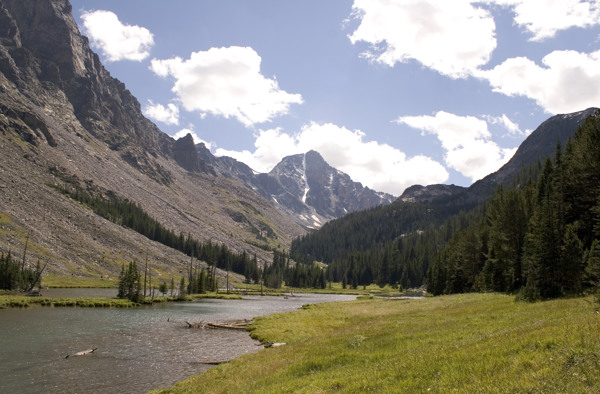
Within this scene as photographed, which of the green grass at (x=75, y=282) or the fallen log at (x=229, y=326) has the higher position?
the green grass at (x=75, y=282)

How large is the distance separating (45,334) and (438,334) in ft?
148

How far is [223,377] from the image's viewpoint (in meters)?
27.1

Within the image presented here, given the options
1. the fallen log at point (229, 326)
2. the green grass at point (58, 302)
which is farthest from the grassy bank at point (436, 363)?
the green grass at point (58, 302)

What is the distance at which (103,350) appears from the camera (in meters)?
39.7

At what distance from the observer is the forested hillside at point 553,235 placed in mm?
43531

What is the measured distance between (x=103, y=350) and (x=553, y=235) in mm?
52220

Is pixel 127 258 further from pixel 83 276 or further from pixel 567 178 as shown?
pixel 567 178

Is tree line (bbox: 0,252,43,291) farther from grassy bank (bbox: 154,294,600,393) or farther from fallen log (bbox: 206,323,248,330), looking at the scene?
grassy bank (bbox: 154,294,600,393)

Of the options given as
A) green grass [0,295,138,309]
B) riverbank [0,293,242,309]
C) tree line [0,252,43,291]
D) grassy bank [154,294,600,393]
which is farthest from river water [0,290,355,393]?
tree line [0,252,43,291]

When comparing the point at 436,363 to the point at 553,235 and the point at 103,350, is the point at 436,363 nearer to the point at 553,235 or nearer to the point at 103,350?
the point at 103,350

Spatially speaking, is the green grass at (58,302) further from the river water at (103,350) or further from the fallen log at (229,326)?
the fallen log at (229,326)

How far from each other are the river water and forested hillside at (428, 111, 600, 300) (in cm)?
3479

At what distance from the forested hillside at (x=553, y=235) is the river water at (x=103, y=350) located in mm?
34789

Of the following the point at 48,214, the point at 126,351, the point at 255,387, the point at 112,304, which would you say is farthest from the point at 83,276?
the point at 255,387
